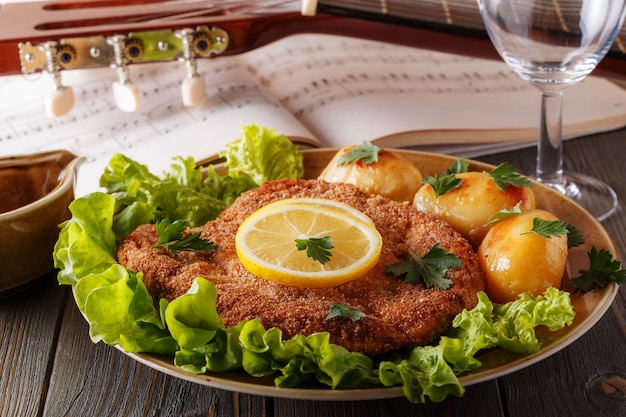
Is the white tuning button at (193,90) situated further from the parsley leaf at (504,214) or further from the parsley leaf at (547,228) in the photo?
the parsley leaf at (547,228)

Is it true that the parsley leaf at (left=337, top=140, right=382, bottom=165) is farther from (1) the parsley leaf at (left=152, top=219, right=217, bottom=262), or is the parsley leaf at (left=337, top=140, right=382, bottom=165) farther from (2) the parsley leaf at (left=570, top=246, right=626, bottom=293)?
(2) the parsley leaf at (left=570, top=246, right=626, bottom=293)

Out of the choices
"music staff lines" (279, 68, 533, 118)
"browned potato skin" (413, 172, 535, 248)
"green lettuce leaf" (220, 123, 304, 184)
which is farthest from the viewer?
"music staff lines" (279, 68, 533, 118)

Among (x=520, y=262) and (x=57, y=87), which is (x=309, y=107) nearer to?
(x=57, y=87)

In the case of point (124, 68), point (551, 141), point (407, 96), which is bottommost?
point (407, 96)

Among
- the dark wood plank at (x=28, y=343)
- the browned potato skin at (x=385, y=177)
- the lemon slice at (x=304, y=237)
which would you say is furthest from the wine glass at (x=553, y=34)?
the dark wood plank at (x=28, y=343)

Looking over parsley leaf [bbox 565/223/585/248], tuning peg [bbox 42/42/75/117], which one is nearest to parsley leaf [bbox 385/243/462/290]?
parsley leaf [bbox 565/223/585/248]

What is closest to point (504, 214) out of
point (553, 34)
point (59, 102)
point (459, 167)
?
point (459, 167)

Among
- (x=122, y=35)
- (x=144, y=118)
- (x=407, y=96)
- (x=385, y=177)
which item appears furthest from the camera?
(x=407, y=96)
